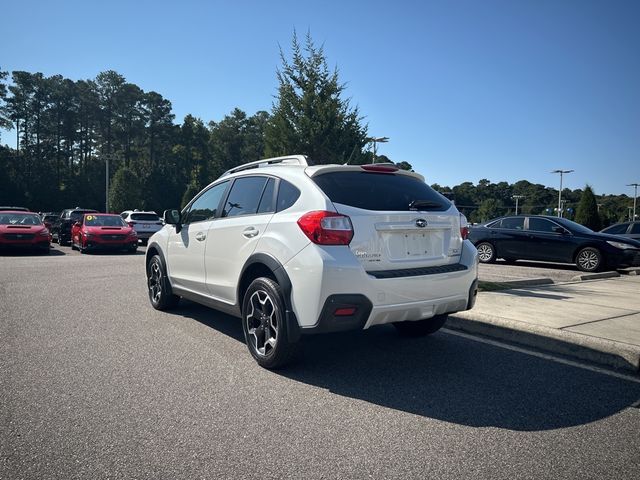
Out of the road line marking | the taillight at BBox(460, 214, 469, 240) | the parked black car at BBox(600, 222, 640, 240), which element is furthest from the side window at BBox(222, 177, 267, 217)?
the parked black car at BBox(600, 222, 640, 240)

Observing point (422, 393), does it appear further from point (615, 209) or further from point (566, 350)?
point (615, 209)

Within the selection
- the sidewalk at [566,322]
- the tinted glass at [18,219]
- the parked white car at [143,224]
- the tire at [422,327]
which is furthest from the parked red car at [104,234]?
the tire at [422,327]

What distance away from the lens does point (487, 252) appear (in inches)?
578

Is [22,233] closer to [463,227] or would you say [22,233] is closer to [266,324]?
[266,324]

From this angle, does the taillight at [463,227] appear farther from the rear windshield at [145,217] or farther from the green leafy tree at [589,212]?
the green leafy tree at [589,212]

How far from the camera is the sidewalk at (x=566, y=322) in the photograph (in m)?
4.45

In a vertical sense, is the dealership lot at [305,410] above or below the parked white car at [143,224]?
below

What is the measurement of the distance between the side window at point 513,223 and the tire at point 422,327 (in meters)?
10.1

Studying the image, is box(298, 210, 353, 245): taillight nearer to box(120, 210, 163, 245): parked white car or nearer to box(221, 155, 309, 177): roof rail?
box(221, 155, 309, 177): roof rail

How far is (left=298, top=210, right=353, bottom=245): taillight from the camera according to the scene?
3.73 m

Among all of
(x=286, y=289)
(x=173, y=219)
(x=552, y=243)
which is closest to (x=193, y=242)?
(x=173, y=219)

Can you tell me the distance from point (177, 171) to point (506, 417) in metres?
84.6

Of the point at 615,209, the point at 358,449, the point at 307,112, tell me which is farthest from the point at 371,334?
the point at 615,209

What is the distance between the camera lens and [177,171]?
8244 centimetres
